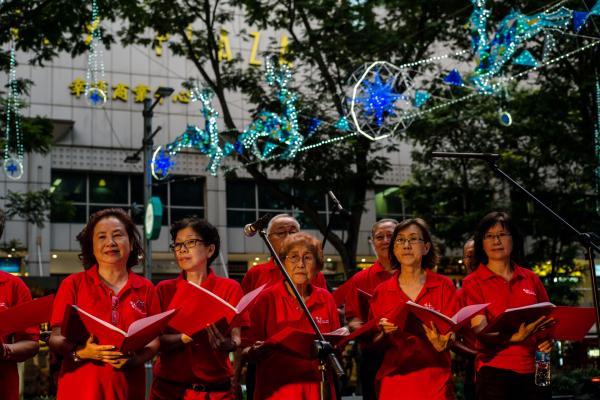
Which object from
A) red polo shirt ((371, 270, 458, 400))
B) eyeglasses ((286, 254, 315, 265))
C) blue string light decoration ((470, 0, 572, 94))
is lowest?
red polo shirt ((371, 270, 458, 400))

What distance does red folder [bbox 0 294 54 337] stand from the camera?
3.67 metres

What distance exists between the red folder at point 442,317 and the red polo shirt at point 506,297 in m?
0.62

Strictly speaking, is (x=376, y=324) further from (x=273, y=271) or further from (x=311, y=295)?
(x=273, y=271)

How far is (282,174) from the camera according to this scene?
81.0 ft

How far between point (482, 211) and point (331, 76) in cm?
643

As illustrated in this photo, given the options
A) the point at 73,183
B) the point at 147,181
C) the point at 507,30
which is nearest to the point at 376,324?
the point at 507,30

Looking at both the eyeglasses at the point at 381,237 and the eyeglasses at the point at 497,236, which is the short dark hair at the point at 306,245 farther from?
the eyeglasses at the point at 381,237

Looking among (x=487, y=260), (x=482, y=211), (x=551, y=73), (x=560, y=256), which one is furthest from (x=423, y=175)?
(x=487, y=260)

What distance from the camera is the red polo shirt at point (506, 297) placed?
472 cm

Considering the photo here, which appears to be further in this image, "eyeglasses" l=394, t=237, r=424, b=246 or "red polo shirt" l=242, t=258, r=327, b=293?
"red polo shirt" l=242, t=258, r=327, b=293

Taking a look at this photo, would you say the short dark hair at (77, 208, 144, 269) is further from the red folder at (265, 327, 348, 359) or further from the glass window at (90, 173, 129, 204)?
the glass window at (90, 173, 129, 204)

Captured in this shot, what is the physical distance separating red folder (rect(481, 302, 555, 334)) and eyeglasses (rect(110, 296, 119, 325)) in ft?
6.60

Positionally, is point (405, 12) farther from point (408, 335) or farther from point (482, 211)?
point (408, 335)

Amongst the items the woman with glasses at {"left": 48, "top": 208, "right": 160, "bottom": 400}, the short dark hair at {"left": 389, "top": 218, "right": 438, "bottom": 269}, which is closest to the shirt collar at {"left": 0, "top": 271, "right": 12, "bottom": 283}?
the woman with glasses at {"left": 48, "top": 208, "right": 160, "bottom": 400}
